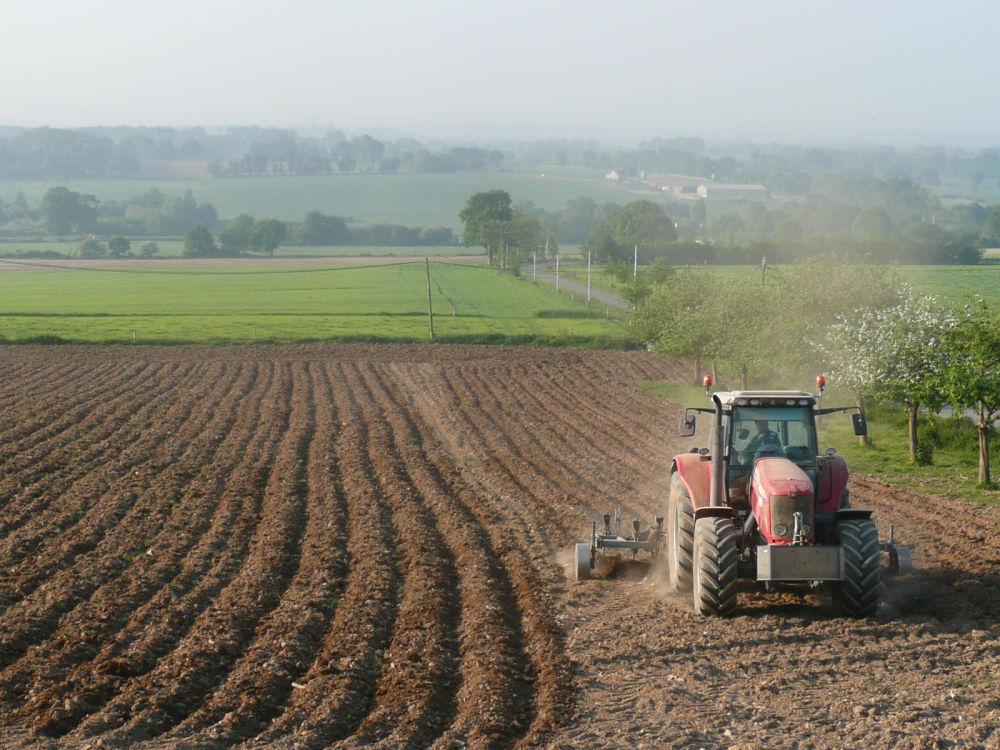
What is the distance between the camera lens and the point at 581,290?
76438 millimetres

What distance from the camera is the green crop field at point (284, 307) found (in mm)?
49156

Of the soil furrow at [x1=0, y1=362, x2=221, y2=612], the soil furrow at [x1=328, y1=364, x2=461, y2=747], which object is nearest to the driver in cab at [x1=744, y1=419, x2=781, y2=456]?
the soil furrow at [x1=328, y1=364, x2=461, y2=747]

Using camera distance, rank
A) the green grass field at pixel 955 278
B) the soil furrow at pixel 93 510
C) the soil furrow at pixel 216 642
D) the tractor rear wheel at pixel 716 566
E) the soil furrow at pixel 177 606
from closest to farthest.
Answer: the soil furrow at pixel 216 642 → the soil furrow at pixel 177 606 → the tractor rear wheel at pixel 716 566 → the soil furrow at pixel 93 510 → the green grass field at pixel 955 278

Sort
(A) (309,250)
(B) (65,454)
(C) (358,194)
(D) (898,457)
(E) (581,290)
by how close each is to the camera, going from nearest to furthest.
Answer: (B) (65,454)
(D) (898,457)
(E) (581,290)
(A) (309,250)
(C) (358,194)

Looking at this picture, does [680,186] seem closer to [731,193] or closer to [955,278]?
[731,193]

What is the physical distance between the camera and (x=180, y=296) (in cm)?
7006

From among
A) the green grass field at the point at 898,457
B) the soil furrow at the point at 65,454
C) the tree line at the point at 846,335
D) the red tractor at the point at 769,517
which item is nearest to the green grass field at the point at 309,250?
the tree line at the point at 846,335

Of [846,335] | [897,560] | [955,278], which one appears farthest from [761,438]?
[955,278]

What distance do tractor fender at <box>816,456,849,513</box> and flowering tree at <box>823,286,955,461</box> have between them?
9.28 m

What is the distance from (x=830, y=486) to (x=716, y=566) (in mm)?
1865

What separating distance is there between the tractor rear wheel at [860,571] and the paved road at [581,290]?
161ft

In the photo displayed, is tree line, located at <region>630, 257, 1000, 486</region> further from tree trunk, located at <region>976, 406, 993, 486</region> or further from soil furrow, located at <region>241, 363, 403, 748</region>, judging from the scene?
soil furrow, located at <region>241, 363, 403, 748</region>

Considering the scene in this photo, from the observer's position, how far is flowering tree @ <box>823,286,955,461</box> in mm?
21797

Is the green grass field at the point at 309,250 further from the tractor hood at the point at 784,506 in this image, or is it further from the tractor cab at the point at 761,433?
the tractor hood at the point at 784,506
